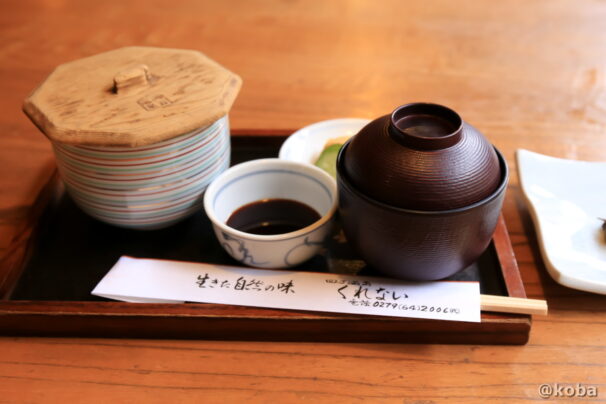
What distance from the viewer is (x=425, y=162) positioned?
736 millimetres

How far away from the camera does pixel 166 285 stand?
34.5 inches

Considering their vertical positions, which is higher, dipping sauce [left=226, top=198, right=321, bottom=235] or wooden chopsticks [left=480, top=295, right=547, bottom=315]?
dipping sauce [left=226, top=198, right=321, bottom=235]

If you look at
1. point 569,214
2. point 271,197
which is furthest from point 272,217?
point 569,214

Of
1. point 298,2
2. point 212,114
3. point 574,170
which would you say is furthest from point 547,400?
point 298,2

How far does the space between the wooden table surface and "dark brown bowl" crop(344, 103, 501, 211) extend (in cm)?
26

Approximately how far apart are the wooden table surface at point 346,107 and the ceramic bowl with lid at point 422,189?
0.17 metres

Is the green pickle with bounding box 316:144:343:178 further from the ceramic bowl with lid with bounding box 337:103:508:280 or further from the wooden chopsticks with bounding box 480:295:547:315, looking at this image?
the wooden chopsticks with bounding box 480:295:547:315

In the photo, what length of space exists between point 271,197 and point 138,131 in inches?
11.8

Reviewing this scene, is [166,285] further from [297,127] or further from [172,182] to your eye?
[297,127]

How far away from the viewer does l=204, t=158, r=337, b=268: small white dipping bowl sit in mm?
854

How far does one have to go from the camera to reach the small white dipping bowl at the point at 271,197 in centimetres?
85

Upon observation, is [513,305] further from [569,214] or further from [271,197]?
[271,197]

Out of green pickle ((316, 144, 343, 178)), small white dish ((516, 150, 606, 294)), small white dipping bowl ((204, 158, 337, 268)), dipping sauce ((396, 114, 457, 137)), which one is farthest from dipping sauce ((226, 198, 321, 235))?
small white dish ((516, 150, 606, 294))

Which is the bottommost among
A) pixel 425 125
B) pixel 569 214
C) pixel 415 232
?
pixel 569 214
